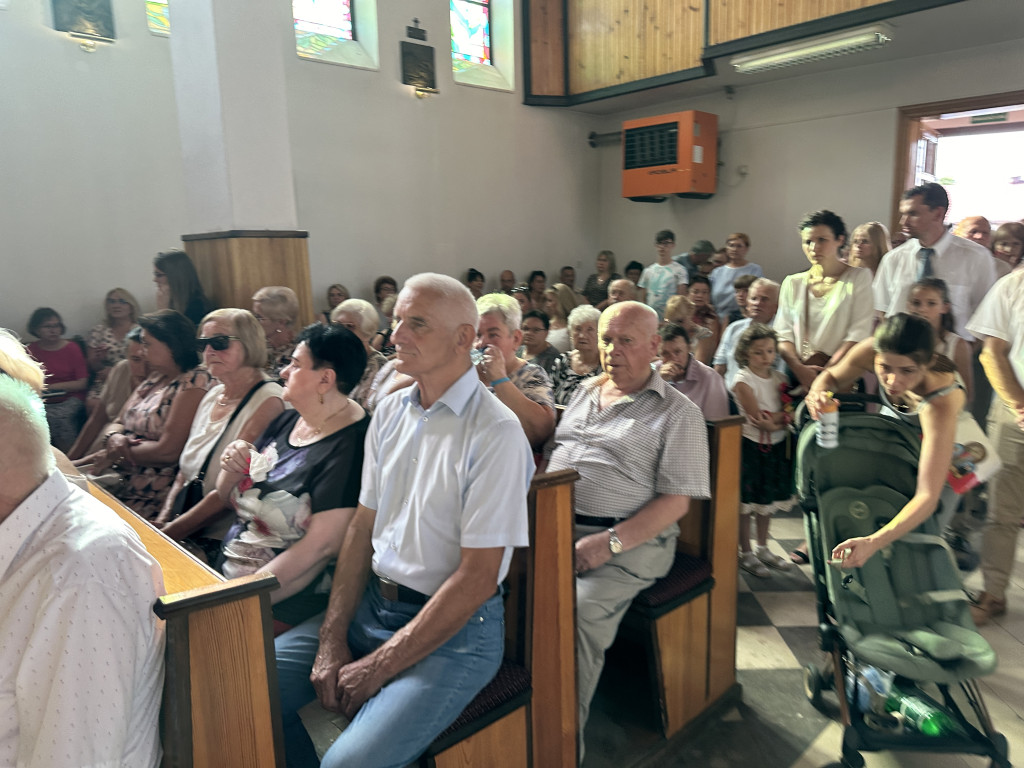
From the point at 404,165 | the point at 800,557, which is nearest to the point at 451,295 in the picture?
the point at 800,557

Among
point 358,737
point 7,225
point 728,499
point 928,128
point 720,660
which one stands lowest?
point 720,660

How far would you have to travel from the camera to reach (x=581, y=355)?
10.8 feet

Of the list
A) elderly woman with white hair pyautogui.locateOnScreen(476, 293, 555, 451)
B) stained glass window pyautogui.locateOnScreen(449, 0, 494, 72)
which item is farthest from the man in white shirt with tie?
stained glass window pyautogui.locateOnScreen(449, 0, 494, 72)

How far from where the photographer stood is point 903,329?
2.12 meters

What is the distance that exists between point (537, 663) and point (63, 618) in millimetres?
1046

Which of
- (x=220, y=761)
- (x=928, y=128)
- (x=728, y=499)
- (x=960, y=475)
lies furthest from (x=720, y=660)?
(x=928, y=128)

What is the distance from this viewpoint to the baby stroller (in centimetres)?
176

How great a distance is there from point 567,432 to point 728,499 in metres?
0.56

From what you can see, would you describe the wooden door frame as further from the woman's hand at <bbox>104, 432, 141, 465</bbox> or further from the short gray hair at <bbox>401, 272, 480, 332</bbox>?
the woman's hand at <bbox>104, 432, 141, 465</bbox>

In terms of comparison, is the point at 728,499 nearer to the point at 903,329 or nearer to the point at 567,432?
the point at 567,432

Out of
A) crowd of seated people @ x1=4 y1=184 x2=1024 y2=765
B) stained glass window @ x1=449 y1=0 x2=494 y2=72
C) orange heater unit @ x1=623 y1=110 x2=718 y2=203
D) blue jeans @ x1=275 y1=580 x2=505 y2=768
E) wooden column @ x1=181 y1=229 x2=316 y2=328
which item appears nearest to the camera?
blue jeans @ x1=275 y1=580 x2=505 y2=768

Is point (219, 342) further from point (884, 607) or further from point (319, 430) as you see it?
point (884, 607)

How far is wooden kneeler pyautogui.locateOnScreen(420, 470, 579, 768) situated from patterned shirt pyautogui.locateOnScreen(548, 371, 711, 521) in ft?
1.30

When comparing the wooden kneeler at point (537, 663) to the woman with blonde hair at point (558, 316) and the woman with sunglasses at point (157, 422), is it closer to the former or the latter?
the woman with sunglasses at point (157, 422)
